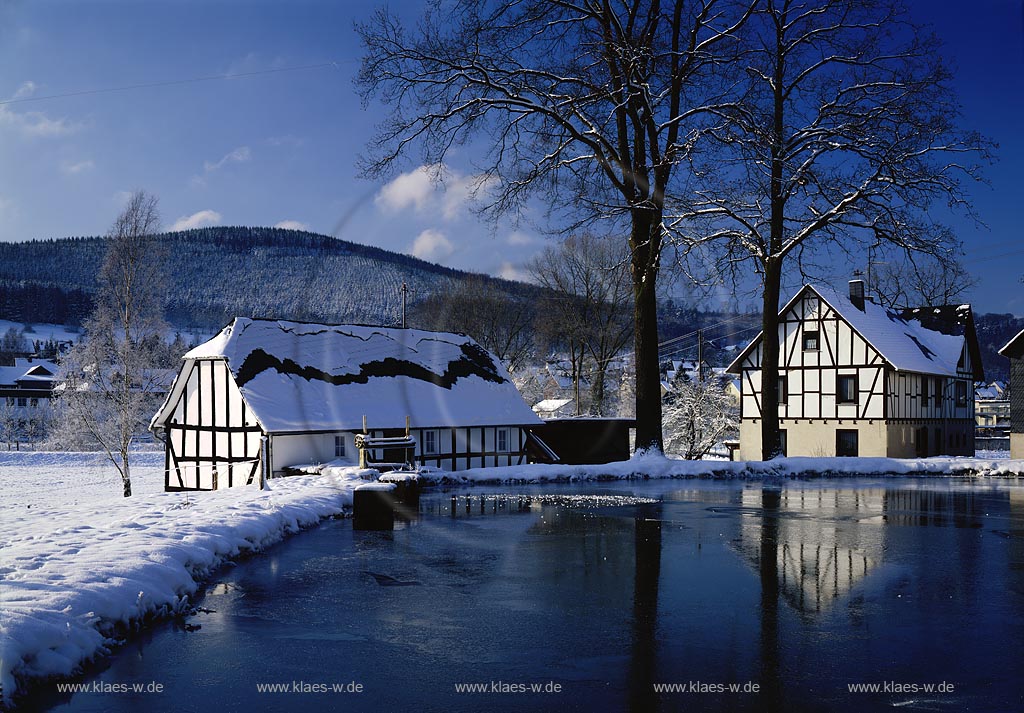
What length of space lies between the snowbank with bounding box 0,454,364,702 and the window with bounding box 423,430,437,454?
12794mm

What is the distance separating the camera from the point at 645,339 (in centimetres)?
2439

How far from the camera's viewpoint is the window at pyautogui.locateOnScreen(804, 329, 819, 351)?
150 ft

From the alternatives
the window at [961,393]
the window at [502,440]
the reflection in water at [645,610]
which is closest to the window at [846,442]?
the window at [961,393]

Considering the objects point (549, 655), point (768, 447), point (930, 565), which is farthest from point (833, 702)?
point (768, 447)

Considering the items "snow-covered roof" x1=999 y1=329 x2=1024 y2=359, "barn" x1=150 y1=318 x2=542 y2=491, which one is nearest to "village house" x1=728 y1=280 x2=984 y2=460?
"snow-covered roof" x1=999 y1=329 x2=1024 y2=359

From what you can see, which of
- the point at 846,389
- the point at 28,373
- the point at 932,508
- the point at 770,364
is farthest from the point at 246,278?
the point at 932,508

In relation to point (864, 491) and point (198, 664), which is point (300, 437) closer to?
point (864, 491)

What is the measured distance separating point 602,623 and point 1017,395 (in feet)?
142

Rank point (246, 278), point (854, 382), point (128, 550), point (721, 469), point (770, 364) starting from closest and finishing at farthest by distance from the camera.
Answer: point (128, 550)
point (721, 469)
point (770, 364)
point (854, 382)
point (246, 278)

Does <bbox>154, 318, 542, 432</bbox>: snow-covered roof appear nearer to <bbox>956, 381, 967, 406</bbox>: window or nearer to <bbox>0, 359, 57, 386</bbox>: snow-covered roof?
<bbox>956, 381, 967, 406</bbox>: window

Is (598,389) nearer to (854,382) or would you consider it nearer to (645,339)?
(854,382)

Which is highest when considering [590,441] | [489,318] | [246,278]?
[246,278]

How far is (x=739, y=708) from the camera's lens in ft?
18.0

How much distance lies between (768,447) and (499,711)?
22.4 m
